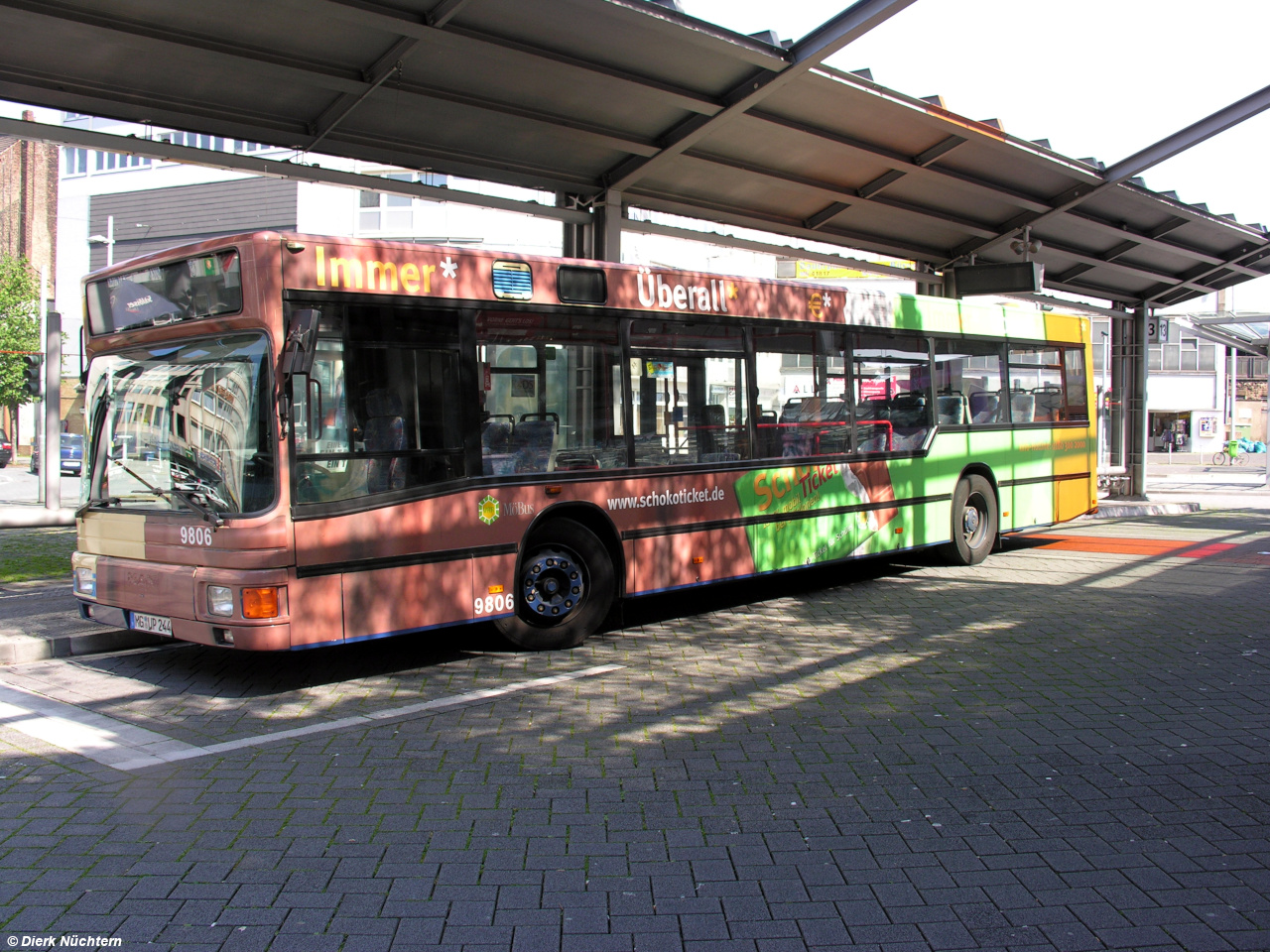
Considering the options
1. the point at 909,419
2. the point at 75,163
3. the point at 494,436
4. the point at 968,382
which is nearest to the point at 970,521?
the point at 968,382

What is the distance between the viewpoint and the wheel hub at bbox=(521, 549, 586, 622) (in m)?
7.89

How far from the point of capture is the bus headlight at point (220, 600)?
636 centimetres

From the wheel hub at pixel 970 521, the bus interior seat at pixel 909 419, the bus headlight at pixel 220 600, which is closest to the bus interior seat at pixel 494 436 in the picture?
the bus headlight at pixel 220 600

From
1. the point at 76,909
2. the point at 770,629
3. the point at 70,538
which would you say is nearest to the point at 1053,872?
the point at 76,909

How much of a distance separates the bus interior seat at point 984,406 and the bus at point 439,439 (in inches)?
98.4

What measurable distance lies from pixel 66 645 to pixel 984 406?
10.2m

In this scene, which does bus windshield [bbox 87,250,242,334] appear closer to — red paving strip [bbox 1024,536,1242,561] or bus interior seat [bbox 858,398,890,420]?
bus interior seat [bbox 858,398,890,420]

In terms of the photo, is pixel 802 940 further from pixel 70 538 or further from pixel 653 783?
pixel 70 538

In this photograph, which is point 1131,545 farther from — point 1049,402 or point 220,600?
point 220,600

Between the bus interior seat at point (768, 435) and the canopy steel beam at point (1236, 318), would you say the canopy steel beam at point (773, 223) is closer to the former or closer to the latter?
the bus interior seat at point (768, 435)

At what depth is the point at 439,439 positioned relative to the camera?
7.24 m

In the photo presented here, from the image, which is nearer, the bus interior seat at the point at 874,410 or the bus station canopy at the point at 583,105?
the bus station canopy at the point at 583,105

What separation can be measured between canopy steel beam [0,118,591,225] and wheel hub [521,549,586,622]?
5364 mm

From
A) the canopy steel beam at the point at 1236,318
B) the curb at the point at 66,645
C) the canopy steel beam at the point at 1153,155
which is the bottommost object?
Answer: the curb at the point at 66,645
